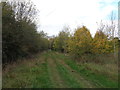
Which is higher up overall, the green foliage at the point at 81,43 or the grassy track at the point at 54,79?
the green foliage at the point at 81,43

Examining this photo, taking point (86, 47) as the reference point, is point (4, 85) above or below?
below

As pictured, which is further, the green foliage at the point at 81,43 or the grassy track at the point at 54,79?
the green foliage at the point at 81,43

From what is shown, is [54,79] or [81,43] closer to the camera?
[54,79]

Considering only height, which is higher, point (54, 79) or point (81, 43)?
point (81, 43)

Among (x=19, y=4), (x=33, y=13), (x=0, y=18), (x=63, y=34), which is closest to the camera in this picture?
(x=0, y=18)

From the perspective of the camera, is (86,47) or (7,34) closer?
(7,34)

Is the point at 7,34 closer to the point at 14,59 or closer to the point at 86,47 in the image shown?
the point at 14,59

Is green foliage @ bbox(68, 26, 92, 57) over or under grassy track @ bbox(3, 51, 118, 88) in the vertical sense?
over

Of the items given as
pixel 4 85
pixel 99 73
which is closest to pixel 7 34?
pixel 4 85

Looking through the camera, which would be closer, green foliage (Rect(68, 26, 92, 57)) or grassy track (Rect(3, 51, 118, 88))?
grassy track (Rect(3, 51, 118, 88))

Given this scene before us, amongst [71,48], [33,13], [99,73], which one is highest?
[33,13]

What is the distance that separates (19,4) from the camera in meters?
31.9

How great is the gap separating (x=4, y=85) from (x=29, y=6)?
26.7m

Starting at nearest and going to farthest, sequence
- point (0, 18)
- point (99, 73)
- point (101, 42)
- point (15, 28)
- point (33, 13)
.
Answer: point (99, 73), point (0, 18), point (15, 28), point (101, 42), point (33, 13)
